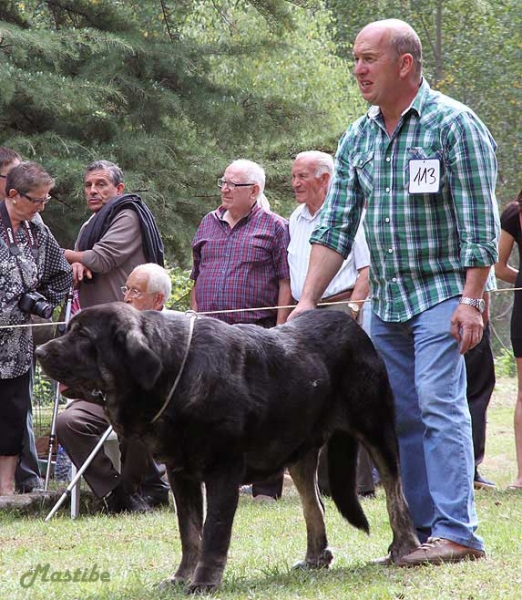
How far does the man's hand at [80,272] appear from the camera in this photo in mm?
7516

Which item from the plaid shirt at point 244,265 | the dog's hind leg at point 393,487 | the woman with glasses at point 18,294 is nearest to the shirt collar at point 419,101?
the dog's hind leg at point 393,487

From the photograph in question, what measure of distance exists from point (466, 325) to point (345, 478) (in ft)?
3.30

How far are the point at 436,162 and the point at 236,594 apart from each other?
2.02 metres

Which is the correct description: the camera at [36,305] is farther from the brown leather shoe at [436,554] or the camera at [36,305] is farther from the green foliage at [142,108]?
the brown leather shoe at [436,554]

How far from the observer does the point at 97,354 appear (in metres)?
4.09

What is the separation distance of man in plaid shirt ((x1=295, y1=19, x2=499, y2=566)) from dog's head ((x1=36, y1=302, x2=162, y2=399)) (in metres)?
1.07

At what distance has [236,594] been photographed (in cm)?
406

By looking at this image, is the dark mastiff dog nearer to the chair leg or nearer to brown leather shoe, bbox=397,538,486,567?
brown leather shoe, bbox=397,538,486,567

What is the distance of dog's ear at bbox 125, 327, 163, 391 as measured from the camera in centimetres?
400

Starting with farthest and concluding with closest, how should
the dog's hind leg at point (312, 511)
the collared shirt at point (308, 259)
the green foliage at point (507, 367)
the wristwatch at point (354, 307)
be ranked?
the green foliage at point (507, 367), the collared shirt at point (308, 259), the wristwatch at point (354, 307), the dog's hind leg at point (312, 511)

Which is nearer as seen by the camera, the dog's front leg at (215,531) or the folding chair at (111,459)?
the dog's front leg at (215,531)

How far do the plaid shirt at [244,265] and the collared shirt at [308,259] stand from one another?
0.37 ft

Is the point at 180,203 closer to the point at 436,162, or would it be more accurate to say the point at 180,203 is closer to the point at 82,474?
the point at 82,474

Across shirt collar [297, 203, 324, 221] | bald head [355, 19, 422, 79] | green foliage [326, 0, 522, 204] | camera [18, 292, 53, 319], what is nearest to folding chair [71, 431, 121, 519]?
camera [18, 292, 53, 319]
